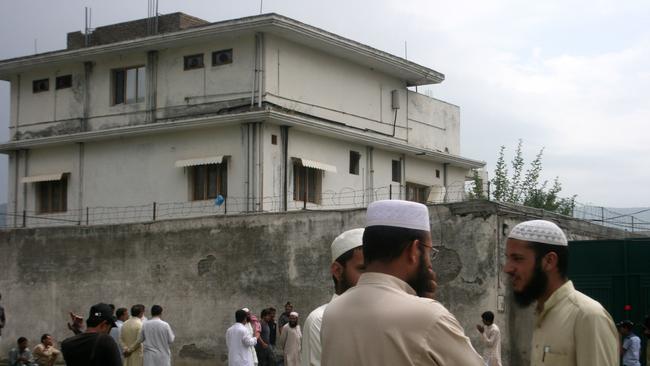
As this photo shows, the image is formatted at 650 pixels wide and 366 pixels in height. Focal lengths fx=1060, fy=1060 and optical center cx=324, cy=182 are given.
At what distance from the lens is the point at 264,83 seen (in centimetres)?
3100

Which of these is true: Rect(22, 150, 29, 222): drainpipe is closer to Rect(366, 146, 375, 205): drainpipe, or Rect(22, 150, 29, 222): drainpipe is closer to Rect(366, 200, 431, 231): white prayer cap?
Rect(366, 146, 375, 205): drainpipe

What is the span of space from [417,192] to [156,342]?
21733mm

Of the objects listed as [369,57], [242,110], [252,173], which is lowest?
[252,173]

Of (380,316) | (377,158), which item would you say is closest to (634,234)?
(377,158)

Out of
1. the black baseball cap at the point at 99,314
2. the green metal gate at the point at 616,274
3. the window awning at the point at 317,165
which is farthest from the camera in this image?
the window awning at the point at 317,165

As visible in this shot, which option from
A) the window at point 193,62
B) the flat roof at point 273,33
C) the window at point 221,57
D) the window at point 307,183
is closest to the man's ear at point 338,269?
the flat roof at point 273,33

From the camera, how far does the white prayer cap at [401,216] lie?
3818mm

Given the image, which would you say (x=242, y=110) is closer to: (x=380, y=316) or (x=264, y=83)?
(x=264, y=83)

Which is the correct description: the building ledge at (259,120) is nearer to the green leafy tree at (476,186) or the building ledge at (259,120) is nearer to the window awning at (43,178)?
the window awning at (43,178)

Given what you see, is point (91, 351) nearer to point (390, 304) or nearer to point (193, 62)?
point (390, 304)

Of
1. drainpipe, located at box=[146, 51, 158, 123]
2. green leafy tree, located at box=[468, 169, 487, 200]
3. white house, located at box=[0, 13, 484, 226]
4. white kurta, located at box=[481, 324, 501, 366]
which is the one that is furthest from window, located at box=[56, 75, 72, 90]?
white kurta, located at box=[481, 324, 501, 366]

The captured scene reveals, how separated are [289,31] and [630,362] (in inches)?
676

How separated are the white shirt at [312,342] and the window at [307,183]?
25.0m

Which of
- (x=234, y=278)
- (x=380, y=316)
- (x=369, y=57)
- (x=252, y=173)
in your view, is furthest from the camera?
(x=369, y=57)
